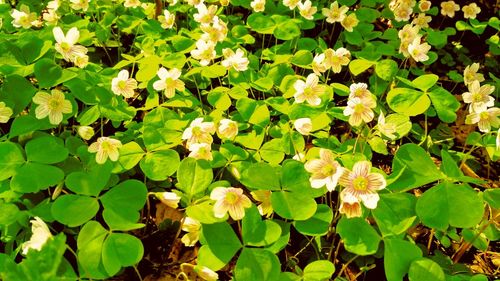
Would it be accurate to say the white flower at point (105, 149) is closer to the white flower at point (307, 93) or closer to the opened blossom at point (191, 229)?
the opened blossom at point (191, 229)

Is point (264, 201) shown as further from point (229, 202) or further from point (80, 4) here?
point (80, 4)

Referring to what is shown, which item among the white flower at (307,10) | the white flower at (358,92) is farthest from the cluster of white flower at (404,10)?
the white flower at (358,92)

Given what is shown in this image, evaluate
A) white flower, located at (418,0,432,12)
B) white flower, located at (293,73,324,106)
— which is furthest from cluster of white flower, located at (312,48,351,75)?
white flower, located at (418,0,432,12)

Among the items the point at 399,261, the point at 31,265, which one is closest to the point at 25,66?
the point at 31,265

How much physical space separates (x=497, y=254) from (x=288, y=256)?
3.18 feet

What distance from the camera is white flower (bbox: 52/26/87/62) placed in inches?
80.4

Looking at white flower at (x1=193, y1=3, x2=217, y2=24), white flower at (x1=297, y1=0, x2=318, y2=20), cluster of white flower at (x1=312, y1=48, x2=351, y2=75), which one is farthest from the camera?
white flower at (x1=297, y1=0, x2=318, y2=20)

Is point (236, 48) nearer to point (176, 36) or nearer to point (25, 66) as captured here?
point (176, 36)

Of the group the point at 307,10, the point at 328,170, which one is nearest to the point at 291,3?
the point at 307,10

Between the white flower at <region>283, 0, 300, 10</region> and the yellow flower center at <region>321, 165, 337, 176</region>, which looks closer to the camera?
the yellow flower center at <region>321, 165, 337, 176</region>

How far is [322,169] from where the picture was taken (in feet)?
5.29

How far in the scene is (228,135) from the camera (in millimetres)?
1982

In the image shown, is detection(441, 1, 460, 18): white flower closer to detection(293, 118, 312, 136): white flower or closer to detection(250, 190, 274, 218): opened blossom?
detection(293, 118, 312, 136): white flower

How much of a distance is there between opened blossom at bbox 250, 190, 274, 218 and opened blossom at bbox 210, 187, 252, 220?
20 cm
